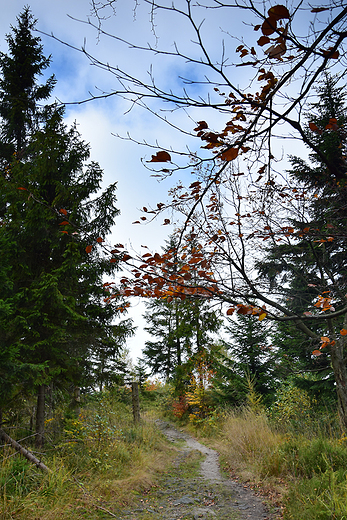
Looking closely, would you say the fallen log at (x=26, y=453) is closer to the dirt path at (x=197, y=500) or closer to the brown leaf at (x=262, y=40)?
the dirt path at (x=197, y=500)

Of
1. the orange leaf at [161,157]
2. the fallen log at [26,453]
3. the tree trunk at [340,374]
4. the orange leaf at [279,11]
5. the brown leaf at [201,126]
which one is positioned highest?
the orange leaf at [279,11]

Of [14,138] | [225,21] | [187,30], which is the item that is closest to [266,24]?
[187,30]

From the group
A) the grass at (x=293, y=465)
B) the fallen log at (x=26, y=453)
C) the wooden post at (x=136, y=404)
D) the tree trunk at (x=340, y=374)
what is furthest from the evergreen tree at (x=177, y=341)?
the fallen log at (x=26, y=453)

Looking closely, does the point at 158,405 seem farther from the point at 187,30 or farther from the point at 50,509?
the point at 187,30

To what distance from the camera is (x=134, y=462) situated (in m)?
5.65

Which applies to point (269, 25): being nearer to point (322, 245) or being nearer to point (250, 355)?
point (322, 245)

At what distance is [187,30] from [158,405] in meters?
18.2

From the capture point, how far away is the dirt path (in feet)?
12.2

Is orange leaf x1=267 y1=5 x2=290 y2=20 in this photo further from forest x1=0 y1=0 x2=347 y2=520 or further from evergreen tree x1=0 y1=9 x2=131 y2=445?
evergreen tree x1=0 y1=9 x2=131 y2=445

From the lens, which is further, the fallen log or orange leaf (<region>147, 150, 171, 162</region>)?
the fallen log

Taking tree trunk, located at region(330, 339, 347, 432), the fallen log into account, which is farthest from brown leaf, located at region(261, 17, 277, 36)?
tree trunk, located at region(330, 339, 347, 432)

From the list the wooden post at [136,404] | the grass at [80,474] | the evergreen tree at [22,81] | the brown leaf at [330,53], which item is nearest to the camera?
the brown leaf at [330,53]

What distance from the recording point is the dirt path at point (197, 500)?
12.2ft

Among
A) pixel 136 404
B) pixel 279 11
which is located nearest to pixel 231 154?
pixel 279 11
